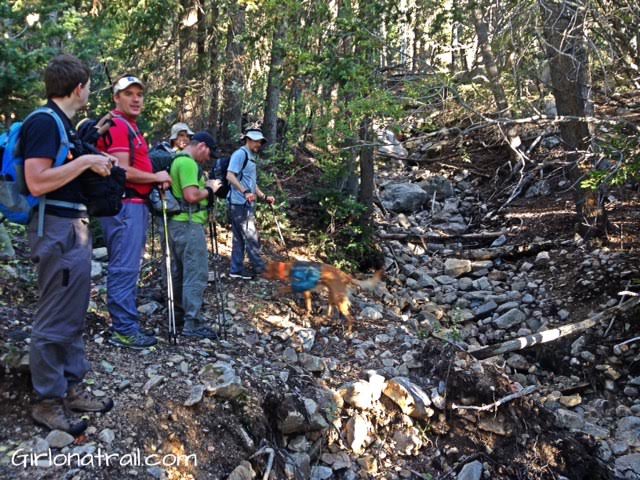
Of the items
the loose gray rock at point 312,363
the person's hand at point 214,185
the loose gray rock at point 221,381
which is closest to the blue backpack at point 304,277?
the loose gray rock at point 312,363

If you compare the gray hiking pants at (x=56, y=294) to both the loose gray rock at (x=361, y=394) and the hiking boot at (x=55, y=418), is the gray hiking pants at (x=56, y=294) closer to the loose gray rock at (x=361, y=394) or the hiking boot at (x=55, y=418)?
the hiking boot at (x=55, y=418)

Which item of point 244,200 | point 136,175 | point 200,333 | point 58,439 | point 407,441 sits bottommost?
point 407,441

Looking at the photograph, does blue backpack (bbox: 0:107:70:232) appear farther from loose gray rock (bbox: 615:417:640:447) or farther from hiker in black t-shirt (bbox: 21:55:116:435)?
loose gray rock (bbox: 615:417:640:447)

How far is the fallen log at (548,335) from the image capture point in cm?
702

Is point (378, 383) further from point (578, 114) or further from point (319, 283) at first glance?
point (578, 114)

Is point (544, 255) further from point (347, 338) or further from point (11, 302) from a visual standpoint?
point (11, 302)

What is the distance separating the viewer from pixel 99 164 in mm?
3693

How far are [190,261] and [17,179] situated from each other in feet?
7.25

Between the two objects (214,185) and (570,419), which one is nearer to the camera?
(214,185)

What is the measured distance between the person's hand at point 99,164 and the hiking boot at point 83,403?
5.18ft

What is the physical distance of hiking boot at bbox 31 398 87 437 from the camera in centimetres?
382

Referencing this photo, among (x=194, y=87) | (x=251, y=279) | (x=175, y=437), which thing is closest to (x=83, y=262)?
(x=175, y=437)

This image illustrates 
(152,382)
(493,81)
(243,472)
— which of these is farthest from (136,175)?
(493,81)

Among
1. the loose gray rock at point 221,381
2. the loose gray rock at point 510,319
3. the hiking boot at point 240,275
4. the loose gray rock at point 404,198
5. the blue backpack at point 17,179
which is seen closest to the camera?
the blue backpack at point 17,179
